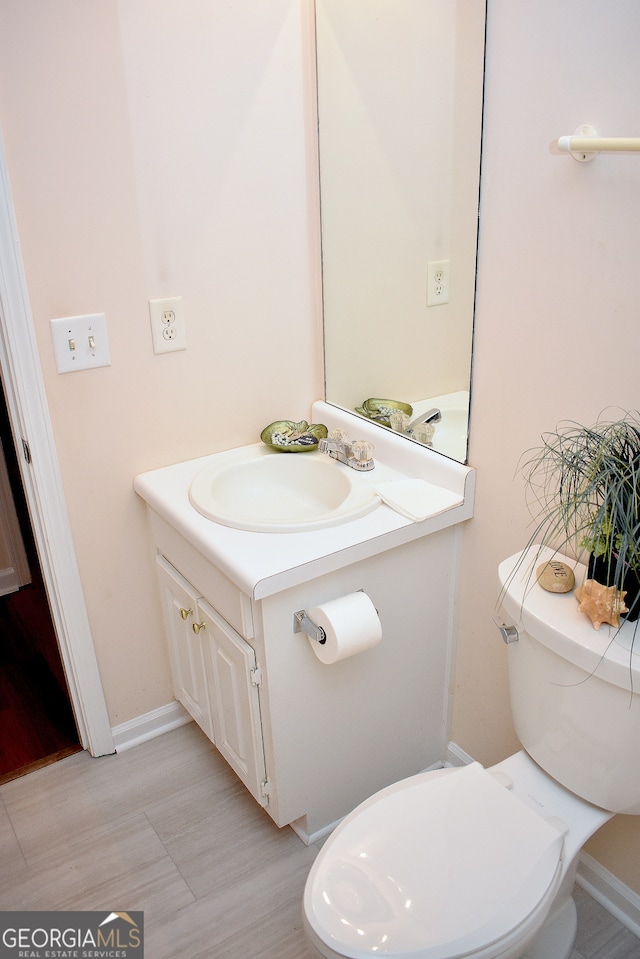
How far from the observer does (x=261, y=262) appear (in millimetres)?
1812

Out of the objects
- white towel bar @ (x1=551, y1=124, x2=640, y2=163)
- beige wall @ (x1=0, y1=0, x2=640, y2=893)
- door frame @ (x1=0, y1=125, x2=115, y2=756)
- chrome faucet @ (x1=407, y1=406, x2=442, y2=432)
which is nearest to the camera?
white towel bar @ (x1=551, y1=124, x2=640, y2=163)

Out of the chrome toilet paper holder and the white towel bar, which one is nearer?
the white towel bar

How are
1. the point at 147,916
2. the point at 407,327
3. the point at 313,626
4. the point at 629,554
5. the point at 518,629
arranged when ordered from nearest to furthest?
Answer: the point at 629,554 → the point at 518,629 → the point at 313,626 → the point at 147,916 → the point at 407,327

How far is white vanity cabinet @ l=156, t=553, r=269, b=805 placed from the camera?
1.56m

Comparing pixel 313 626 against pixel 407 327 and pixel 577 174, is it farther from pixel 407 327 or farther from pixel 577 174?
pixel 577 174

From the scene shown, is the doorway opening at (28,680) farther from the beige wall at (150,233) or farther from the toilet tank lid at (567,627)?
the toilet tank lid at (567,627)

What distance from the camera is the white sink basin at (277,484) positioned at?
66.2 inches

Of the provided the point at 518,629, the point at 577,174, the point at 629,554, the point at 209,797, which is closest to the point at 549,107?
the point at 577,174

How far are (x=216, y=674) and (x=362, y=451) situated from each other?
0.59 metres

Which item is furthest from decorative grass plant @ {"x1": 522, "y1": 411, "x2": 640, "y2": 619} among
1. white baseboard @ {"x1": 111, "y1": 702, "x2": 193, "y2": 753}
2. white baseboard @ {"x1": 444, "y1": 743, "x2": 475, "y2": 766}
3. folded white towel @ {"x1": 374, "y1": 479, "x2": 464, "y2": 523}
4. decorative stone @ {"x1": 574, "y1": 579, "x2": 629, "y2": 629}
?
white baseboard @ {"x1": 111, "y1": 702, "x2": 193, "y2": 753}

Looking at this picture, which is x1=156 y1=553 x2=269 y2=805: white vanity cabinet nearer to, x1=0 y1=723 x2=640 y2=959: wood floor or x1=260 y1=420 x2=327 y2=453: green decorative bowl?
x1=0 y1=723 x2=640 y2=959: wood floor

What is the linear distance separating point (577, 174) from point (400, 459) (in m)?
0.71

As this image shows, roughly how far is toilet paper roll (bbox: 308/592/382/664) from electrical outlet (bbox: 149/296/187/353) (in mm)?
702

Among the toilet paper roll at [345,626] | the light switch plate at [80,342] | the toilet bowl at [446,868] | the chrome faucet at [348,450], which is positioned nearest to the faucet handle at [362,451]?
the chrome faucet at [348,450]
